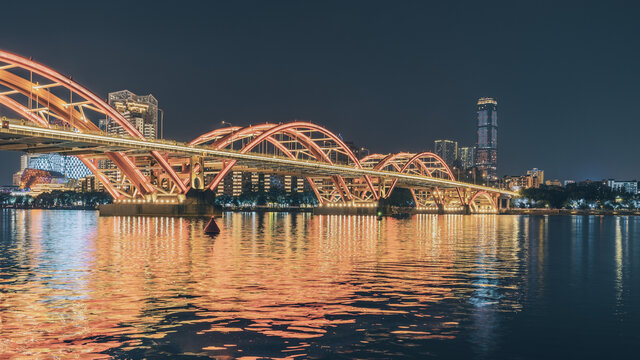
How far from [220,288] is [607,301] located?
11.5 m

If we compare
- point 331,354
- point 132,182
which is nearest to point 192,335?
point 331,354

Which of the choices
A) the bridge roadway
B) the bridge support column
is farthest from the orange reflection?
the bridge support column

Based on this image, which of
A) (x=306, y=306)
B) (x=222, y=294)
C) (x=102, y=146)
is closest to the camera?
(x=306, y=306)

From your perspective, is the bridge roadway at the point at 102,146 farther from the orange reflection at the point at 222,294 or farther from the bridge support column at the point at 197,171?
the orange reflection at the point at 222,294

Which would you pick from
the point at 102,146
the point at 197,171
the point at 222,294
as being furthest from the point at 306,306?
the point at 197,171

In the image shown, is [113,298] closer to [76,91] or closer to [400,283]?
[400,283]

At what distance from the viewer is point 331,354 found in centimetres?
1129

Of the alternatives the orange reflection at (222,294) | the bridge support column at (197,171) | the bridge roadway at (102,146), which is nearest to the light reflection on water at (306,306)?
the orange reflection at (222,294)

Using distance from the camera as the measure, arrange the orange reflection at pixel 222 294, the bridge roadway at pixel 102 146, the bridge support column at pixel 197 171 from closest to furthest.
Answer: the orange reflection at pixel 222 294
the bridge roadway at pixel 102 146
the bridge support column at pixel 197 171

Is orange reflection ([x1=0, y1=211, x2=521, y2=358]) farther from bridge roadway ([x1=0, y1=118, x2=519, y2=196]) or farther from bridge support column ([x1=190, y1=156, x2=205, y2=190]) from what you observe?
bridge support column ([x1=190, y1=156, x2=205, y2=190])

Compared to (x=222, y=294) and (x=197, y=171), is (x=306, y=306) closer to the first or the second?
(x=222, y=294)

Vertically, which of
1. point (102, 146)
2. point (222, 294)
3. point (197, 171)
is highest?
point (102, 146)

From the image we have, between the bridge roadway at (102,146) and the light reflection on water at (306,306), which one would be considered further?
the bridge roadway at (102,146)

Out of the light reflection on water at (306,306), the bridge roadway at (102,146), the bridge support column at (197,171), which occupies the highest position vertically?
the bridge roadway at (102,146)
